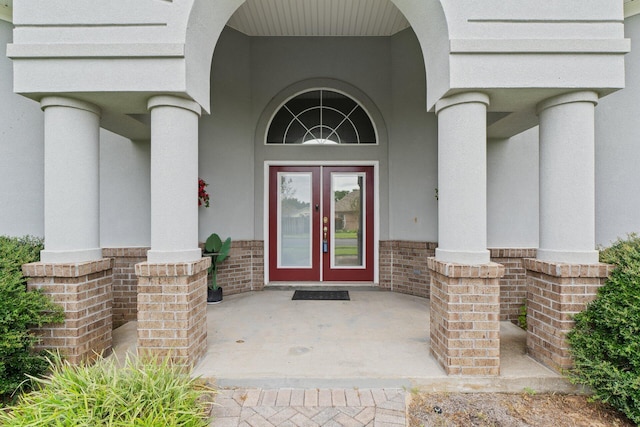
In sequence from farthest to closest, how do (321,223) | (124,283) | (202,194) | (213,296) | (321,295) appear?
(321,223) < (321,295) < (202,194) < (213,296) < (124,283)

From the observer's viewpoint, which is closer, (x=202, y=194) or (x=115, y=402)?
(x=115, y=402)

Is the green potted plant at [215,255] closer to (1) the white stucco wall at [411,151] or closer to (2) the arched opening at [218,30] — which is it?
(2) the arched opening at [218,30]

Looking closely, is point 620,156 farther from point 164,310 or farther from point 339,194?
point 164,310

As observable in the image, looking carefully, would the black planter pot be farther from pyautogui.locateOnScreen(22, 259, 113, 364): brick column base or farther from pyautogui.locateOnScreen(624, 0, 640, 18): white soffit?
pyautogui.locateOnScreen(624, 0, 640, 18): white soffit

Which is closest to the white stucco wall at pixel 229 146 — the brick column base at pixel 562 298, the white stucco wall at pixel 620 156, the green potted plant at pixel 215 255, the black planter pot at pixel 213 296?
the green potted plant at pixel 215 255

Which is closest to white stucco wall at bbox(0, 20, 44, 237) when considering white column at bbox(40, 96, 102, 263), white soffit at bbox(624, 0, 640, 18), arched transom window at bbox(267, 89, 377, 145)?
white column at bbox(40, 96, 102, 263)

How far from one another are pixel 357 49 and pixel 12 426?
20.5ft

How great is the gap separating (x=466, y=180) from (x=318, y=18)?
406 centimetres

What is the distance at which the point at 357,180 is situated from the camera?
579 centimetres

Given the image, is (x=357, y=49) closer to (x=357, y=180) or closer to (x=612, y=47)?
(x=357, y=180)

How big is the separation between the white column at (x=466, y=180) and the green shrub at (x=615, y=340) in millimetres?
891

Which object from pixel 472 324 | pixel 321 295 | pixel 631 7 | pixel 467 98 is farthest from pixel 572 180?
pixel 321 295

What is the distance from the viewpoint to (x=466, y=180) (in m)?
2.70

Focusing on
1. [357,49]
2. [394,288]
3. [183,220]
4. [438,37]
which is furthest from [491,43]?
[394,288]
